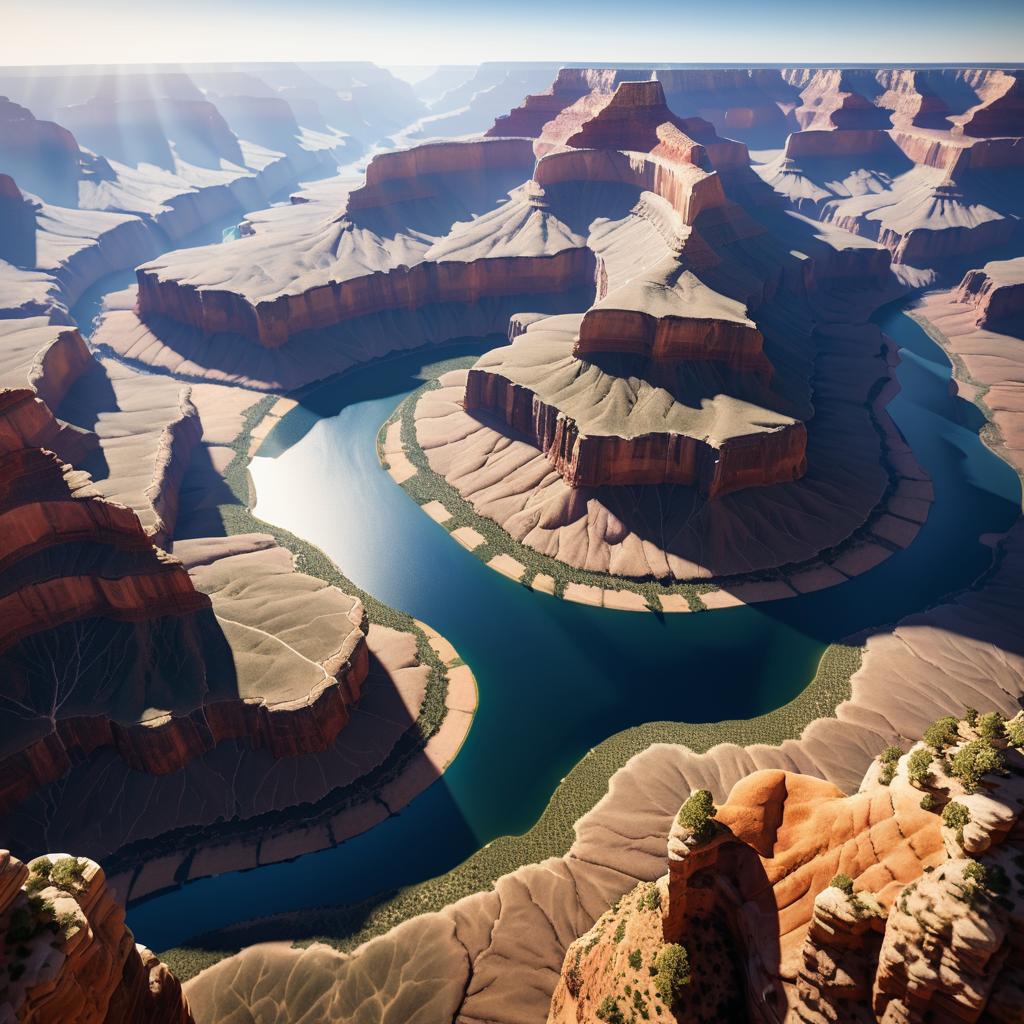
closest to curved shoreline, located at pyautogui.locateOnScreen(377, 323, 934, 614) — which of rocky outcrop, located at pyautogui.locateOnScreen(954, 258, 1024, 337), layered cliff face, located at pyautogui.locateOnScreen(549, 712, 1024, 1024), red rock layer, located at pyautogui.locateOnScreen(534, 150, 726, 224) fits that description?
layered cliff face, located at pyautogui.locateOnScreen(549, 712, 1024, 1024)

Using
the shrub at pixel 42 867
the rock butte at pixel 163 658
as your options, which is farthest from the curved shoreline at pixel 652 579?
the shrub at pixel 42 867

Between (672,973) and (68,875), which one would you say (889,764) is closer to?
(672,973)

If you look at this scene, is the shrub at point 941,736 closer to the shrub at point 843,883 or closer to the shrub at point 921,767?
the shrub at point 921,767

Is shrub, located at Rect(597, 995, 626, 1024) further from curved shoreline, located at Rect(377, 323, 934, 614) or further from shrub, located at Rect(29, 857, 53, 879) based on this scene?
curved shoreline, located at Rect(377, 323, 934, 614)

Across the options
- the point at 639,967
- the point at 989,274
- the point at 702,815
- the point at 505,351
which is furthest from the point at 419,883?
the point at 989,274

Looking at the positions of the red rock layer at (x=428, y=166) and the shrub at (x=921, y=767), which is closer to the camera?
the shrub at (x=921, y=767)

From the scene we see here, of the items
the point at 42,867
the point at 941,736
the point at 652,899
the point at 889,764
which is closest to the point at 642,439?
the point at 889,764

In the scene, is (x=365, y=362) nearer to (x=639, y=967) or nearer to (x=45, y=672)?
(x=45, y=672)
